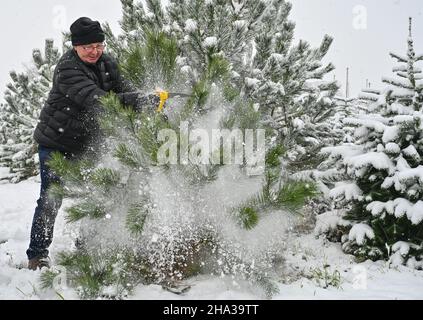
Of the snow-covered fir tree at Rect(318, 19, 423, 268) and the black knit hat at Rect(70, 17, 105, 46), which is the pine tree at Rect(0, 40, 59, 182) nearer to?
the black knit hat at Rect(70, 17, 105, 46)

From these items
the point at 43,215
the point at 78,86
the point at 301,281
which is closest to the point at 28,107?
the point at 43,215

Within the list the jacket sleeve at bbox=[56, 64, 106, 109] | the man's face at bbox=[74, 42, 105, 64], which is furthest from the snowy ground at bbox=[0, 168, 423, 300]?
the man's face at bbox=[74, 42, 105, 64]

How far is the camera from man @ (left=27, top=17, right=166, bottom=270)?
2904mm

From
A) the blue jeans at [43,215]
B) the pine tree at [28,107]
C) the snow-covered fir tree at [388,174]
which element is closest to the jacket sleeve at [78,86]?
the blue jeans at [43,215]

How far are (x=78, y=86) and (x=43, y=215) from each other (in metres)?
1.12

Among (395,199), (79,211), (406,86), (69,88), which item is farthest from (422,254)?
(69,88)

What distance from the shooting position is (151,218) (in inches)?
104

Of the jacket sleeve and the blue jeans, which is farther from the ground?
the jacket sleeve

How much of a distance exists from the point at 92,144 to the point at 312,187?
179 centimetres

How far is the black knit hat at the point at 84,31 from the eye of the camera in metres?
2.95

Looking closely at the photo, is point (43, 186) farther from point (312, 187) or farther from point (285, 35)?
point (285, 35)

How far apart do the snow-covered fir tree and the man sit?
6.85ft

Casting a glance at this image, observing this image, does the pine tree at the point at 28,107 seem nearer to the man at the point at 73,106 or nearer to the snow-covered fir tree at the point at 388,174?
the man at the point at 73,106

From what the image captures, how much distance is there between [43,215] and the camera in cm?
317
